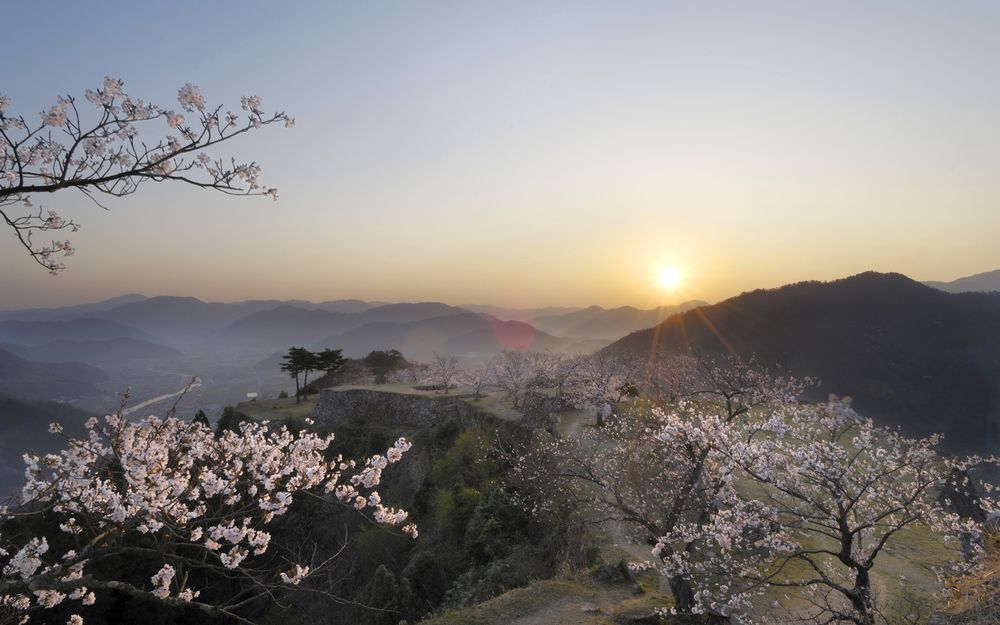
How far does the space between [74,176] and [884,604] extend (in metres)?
18.1

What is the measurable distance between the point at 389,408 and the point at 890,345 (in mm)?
58159

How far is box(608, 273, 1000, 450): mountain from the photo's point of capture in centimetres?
4628

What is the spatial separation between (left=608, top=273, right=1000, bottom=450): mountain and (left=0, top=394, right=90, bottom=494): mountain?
418ft

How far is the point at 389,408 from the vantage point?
4025 cm

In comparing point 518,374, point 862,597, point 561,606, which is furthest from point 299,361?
point 862,597

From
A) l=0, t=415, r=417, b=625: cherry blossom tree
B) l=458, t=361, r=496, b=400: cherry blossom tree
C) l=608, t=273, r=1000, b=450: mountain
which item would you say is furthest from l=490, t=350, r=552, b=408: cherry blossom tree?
l=608, t=273, r=1000, b=450: mountain

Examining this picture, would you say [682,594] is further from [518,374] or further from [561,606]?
[518,374]

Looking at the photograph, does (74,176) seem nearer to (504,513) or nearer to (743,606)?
(743,606)

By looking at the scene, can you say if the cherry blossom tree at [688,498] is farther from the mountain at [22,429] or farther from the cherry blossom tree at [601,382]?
the mountain at [22,429]

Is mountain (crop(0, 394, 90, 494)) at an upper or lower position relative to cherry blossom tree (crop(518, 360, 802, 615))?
lower

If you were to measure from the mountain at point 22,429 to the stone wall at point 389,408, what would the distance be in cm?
8555

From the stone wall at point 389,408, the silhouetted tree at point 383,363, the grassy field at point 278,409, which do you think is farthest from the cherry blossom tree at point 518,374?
the grassy field at point 278,409

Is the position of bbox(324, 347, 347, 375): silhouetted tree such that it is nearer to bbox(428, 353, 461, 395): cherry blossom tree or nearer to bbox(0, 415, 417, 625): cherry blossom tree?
bbox(428, 353, 461, 395): cherry blossom tree

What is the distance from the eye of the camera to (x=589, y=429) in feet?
91.2
